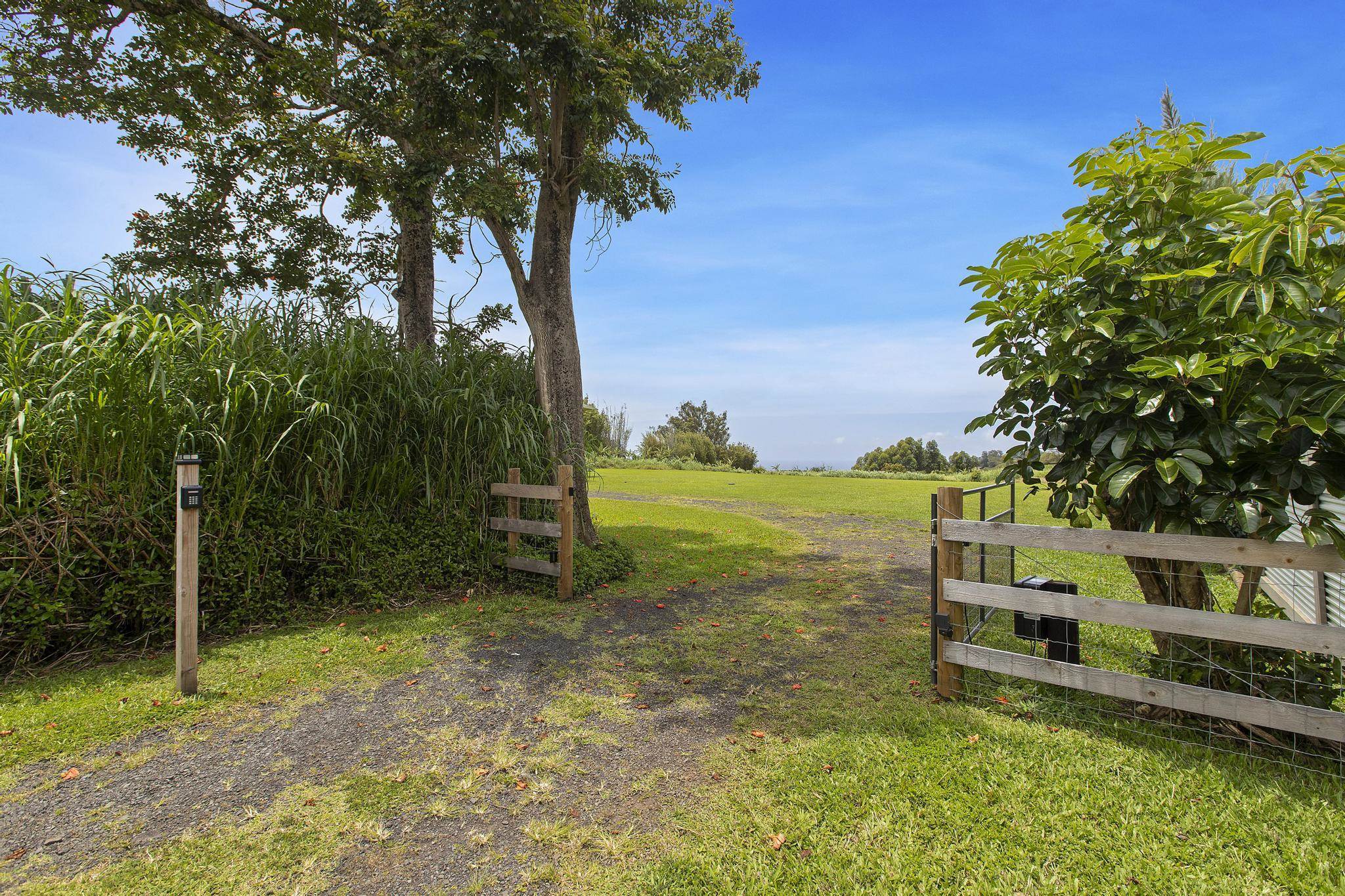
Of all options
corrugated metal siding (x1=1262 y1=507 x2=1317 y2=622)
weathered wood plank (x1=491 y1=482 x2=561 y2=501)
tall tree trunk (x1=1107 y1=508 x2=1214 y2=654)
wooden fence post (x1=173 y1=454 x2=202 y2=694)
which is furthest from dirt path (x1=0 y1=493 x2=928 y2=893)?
corrugated metal siding (x1=1262 y1=507 x2=1317 y2=622)

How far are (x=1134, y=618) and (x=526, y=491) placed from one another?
4.63 meters

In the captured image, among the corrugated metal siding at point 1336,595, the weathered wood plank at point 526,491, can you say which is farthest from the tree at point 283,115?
the corrugated metal siding at point 1336,595

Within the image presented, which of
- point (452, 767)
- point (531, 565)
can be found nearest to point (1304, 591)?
point (531, 565)

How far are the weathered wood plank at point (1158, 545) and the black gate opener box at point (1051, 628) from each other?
23.9 inches

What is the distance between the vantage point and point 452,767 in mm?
2891

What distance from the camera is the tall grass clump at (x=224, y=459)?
3904 millimetres

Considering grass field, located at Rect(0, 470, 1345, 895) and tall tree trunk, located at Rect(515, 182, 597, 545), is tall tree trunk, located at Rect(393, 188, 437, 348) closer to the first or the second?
tall tree trunk, located at Rect(515, 182, 597, 545)

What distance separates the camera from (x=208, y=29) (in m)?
8.00

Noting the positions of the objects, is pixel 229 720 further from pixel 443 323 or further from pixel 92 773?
pixel 443 323

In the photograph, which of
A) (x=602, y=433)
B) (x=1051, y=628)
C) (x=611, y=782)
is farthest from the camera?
(x=602, y=433)

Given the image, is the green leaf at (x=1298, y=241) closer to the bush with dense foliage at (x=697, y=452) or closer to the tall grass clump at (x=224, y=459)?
the tall grass clump at (x=224, y=459)

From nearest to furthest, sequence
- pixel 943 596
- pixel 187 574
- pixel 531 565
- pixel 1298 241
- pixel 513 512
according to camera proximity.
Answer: pixel 1298 241 < pixel 943 596 < pixel 187 574 < pixel 531 565 < pixel 513 512

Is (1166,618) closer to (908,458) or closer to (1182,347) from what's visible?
(1182,347)

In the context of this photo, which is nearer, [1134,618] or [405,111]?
[1134,618]
